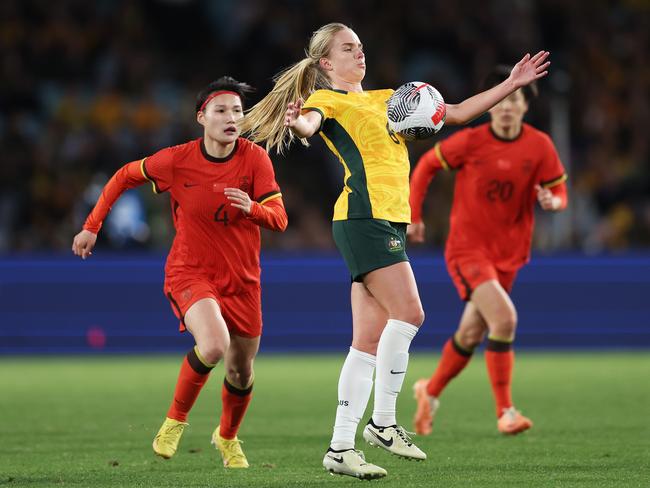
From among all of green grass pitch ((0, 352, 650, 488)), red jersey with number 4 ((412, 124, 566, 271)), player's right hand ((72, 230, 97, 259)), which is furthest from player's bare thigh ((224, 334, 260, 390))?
red jersey with number 4 ((412, 124, 566, 271))

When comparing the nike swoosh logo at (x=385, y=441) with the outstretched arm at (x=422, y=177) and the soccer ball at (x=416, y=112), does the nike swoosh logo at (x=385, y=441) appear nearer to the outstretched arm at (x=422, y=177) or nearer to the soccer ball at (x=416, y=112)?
the soccer ball at (x=416, y=112)

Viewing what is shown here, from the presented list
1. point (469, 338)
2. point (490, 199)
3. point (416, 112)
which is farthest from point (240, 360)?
point (490, 199)

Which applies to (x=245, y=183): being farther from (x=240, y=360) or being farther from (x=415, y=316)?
(x=415, y=316)

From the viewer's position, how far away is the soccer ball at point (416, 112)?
589 centimetres

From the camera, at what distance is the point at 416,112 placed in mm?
5891

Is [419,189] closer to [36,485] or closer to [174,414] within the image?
[174,414]

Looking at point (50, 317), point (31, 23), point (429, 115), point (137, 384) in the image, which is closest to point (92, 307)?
point (50, 317)

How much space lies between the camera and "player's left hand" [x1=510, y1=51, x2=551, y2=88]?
573cm

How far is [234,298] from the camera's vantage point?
6.81 metres

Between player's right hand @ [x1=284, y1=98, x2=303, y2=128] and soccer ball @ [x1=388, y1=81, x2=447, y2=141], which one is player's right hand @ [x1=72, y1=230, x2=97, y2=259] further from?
soccer ball @ [x1=388, y1=81, x2=447, y2=141]

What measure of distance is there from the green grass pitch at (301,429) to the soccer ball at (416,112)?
1620mm

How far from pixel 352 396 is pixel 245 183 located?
1.44 meters

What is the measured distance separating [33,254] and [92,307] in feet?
3.22

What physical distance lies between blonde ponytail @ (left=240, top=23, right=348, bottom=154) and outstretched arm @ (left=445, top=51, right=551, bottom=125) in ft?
2.39
